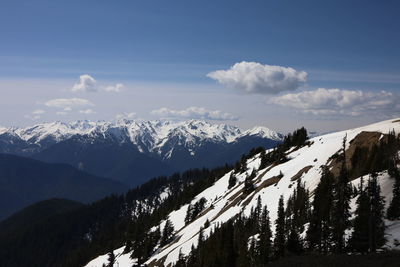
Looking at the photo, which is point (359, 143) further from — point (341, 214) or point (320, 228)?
point (320, 228)


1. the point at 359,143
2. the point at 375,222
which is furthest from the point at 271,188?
the point at 375,222

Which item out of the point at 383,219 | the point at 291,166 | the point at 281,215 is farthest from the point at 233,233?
the point at 291,166

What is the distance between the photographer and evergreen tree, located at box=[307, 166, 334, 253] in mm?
55219

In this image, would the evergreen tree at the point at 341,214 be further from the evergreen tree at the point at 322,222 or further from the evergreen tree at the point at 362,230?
the evergreen tree at the point at 362,230

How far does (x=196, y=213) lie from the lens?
5187 inches

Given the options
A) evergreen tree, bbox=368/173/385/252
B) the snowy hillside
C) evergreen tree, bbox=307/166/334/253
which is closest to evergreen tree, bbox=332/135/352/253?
evergreen tree, bbox=307/166/334/253

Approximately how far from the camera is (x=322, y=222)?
197 feet

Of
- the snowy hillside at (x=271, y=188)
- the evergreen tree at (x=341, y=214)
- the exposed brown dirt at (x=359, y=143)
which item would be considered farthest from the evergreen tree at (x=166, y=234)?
the evergreen tree at (x=341, y=214)

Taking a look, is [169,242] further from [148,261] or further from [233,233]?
[233,233]

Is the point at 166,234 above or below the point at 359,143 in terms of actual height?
below

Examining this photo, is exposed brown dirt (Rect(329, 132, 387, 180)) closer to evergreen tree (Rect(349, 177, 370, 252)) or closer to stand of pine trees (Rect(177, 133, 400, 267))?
stand of pine trees (Rect(177, 133, 400, 267))

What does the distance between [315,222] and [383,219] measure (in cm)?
1090

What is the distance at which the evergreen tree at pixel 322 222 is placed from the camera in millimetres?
55219

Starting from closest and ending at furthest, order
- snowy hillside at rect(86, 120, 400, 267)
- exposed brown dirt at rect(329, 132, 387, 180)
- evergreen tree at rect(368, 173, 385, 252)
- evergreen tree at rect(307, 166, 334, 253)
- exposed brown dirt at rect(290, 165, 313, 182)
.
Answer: evergreen tree at rect(368, 173, 385, 252)
evergreen tree at rect(307, 166, 334, 253)
exposed brown dirt at rect(329, 132, 387, 180)
snowy hillside at rect(86, 120, 400, 267)
exposed brown dirt at rect(290, 165, 313, 182)
